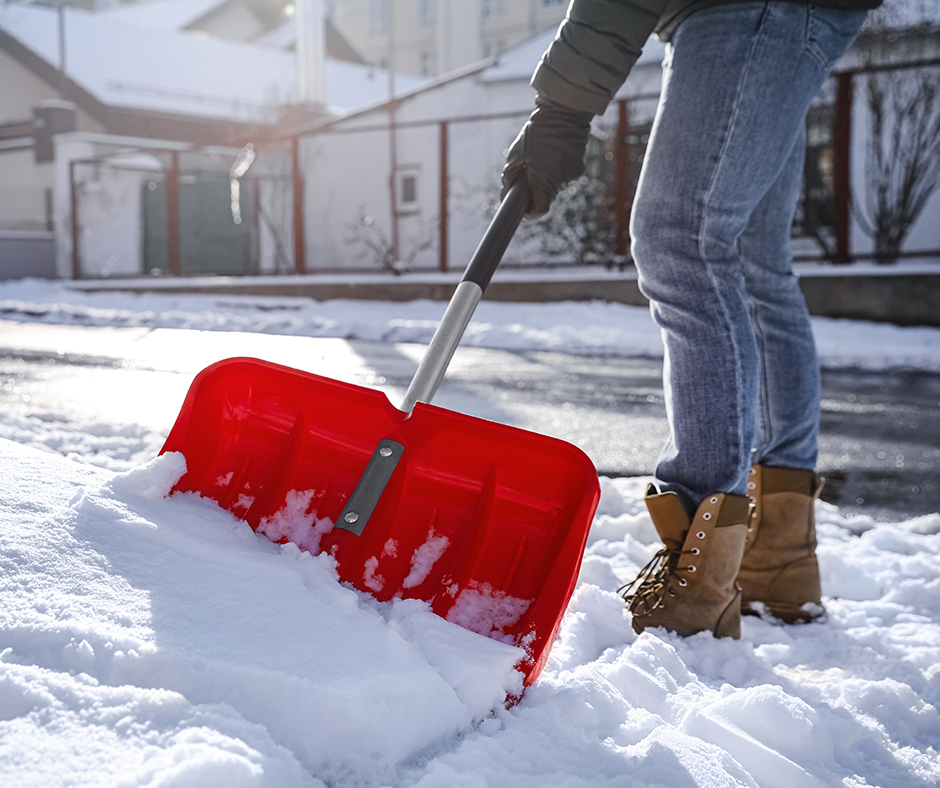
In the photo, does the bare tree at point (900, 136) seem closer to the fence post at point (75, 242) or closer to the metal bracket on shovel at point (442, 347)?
the metal bracket on shovel at point (442, 347)

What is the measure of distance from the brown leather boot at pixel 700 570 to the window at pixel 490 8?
3049cm

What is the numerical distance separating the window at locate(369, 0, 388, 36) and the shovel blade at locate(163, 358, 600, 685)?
36.1 m

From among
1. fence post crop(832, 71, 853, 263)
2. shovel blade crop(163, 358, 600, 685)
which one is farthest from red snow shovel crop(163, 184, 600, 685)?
fence post crop(832, 71, 853, 263)

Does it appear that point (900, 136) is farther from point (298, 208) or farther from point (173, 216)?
point (173, 216)

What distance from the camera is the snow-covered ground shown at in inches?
34.7

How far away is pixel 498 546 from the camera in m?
1.33

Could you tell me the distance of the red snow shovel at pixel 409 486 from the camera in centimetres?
127

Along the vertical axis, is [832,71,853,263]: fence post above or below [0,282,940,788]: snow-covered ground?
above

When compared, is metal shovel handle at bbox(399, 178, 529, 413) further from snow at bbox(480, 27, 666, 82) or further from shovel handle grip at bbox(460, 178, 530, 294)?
snow at bbox(480, 27, 666, 82)

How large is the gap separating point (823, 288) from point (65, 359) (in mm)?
6028

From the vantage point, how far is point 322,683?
3.21 feet

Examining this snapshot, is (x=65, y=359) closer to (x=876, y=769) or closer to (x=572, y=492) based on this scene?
(x=572, y=492)

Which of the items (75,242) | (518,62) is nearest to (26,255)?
(75,242)

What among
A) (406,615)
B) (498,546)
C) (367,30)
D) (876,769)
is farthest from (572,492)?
(367,30)
